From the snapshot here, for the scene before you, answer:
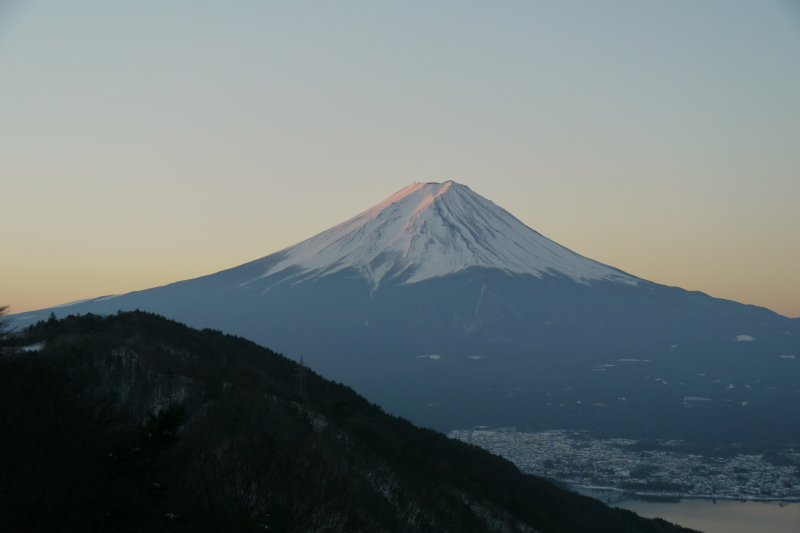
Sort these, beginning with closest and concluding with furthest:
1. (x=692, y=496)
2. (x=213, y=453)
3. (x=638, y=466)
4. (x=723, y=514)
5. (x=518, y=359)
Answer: (x=213, y=453), (x=723, y=514), (x=692, y=496), (x=638, y=466), (x=518, y=359)

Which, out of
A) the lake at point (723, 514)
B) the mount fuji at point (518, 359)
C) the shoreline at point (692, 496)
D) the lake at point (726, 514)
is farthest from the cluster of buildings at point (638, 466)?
the mount fuji at point (518, 359)

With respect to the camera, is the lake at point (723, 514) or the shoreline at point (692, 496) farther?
the shoreline at point (692, 496)

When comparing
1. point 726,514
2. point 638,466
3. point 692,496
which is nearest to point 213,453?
point 726,514

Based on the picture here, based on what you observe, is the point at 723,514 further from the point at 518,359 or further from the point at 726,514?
the point at 518,359

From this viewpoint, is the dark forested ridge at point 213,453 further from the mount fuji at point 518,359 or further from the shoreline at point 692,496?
the mount fuji at point 518,359

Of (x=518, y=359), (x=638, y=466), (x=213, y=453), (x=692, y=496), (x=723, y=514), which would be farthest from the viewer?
(x=518, y=359)

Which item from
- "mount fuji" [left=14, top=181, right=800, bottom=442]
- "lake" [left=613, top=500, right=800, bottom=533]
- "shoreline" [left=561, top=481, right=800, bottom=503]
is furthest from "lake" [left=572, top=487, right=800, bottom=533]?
"mount fuji" [left=14, top=181, right=800, bottom=442]

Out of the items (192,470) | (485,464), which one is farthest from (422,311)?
(192,470)

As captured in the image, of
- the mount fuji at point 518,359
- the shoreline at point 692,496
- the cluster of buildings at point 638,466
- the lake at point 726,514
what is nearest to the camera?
the lake at point 726,514
